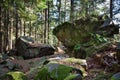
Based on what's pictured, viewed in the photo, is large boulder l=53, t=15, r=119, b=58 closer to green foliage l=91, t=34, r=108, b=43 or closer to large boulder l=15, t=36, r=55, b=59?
green foliage l=91, t=34, r=108, b=43

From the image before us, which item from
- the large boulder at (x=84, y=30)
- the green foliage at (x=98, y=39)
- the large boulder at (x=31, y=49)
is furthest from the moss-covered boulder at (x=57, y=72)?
the large boulder at (x=31, y=49)

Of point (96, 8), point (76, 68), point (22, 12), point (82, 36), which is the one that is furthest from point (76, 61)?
point (96, 8)

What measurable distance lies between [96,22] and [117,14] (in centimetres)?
761

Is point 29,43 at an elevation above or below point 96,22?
below

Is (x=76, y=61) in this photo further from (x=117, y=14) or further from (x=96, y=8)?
(x=96, y=8)

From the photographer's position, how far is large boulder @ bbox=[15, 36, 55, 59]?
19.1 metres

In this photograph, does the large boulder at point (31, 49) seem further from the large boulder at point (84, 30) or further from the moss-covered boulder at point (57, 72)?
the moss-covered boulder at point (57, 72)

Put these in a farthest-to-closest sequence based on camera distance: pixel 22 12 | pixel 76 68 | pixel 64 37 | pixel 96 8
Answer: pixel 96 8, pixel 22 12, pixel 64 37, pixel 76 68

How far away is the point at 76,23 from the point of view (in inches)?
607

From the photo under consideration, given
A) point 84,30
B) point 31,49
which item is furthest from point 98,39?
point 31,49

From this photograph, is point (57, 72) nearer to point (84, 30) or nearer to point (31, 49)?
point (84, 30)

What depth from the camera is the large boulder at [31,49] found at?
19094 mm

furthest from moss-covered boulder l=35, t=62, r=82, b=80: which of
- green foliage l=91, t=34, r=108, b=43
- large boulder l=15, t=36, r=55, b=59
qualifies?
large boulder l=15, t=36, r=55, b=59

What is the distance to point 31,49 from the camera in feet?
62.3
